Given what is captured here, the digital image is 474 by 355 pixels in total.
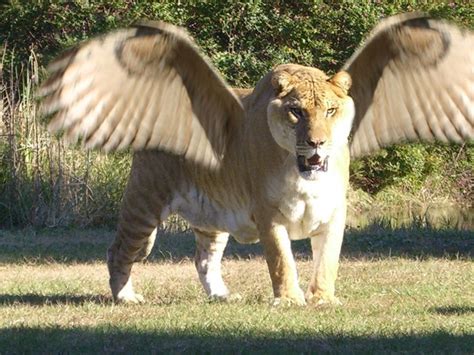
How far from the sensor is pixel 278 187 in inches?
354

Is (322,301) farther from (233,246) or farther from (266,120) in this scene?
(233,246)

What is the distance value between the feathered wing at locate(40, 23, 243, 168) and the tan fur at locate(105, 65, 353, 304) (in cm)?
29

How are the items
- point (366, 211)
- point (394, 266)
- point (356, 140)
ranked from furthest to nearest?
point (366, 211) → point (394, 266) → point (356, 140)

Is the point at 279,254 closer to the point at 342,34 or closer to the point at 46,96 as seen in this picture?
the point at 46,96

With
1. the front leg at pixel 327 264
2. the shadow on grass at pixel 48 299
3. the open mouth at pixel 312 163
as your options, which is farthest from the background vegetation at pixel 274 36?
the open mouth at pixel 312 163

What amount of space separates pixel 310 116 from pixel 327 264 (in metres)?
1.14

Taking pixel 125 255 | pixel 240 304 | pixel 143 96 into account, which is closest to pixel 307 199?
pixel 240 304

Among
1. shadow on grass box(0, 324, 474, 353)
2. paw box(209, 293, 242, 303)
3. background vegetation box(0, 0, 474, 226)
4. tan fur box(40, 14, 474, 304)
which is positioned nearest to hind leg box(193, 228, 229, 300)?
paw box(209, 293, 242, 303)

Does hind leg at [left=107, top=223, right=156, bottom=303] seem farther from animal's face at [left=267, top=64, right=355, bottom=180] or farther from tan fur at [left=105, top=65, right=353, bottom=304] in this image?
animal's face at [left=267, top=64, right=355, bottom=180]

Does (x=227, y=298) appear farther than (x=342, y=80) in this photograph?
Yes

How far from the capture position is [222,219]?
32.7ft

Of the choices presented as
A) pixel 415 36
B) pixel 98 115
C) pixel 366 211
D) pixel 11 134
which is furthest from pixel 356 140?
pixel 366 211

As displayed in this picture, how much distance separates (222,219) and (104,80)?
180cm

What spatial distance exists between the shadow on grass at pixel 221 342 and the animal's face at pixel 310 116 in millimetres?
1525
